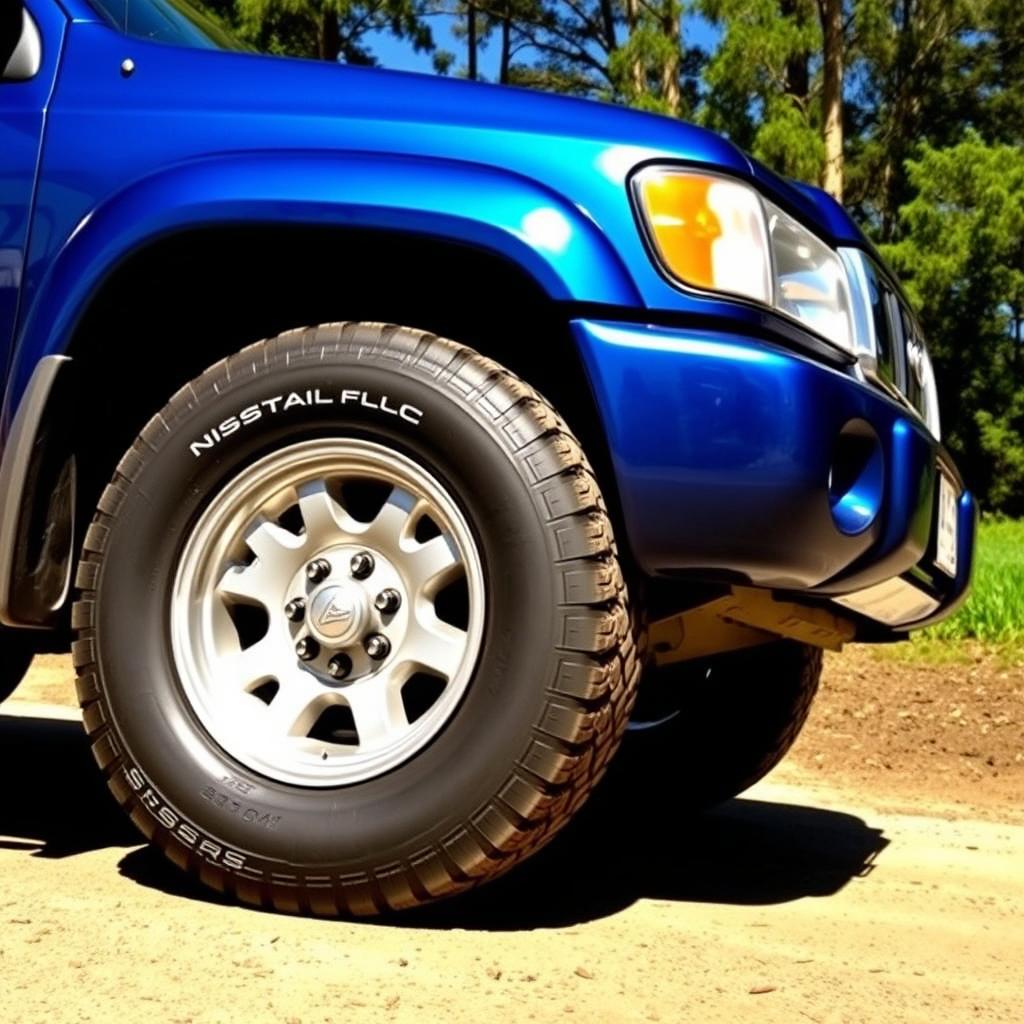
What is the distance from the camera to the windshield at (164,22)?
3062 mm

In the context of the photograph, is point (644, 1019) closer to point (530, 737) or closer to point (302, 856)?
point (530, 737)

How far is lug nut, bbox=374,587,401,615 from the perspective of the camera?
2.62 m

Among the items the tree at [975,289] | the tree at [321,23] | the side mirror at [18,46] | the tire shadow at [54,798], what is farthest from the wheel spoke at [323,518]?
the tree at [975,289]

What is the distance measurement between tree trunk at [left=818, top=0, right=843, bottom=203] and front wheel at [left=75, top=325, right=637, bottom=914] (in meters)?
20.5

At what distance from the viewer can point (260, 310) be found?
9.84ft

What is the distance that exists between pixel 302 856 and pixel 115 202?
1.21 metres

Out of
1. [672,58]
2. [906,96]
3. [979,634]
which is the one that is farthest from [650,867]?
[906,96]

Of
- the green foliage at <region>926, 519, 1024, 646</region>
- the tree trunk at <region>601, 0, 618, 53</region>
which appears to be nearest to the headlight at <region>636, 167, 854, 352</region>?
the green foliage at <region>926, 519, 1024, 646</region>

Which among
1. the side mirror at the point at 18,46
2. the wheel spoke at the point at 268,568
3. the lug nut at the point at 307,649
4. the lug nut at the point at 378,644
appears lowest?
the lug nut at the point at 307,649

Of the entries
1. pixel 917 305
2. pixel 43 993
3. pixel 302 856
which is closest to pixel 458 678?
pixel 302 856

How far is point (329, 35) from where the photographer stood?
21.7 meters

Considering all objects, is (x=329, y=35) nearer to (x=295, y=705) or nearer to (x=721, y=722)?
(x=721, y=722)

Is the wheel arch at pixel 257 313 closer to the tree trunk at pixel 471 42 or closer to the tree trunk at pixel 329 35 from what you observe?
the tree trunk at pixel 329 35

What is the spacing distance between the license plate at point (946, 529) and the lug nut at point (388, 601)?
109 centimetres
